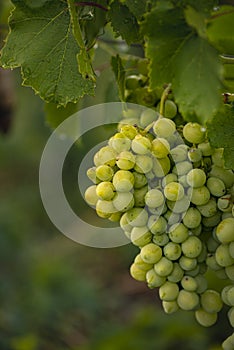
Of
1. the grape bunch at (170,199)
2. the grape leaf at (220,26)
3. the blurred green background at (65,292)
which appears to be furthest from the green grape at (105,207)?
the blurred green background at (65,292)

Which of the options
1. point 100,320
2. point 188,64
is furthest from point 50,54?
point 100,320

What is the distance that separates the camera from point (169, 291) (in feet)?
2.40

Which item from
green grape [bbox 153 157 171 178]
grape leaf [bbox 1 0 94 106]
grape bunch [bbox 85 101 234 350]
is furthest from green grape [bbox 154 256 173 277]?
grape leaf [bbox 1 0 94 106]

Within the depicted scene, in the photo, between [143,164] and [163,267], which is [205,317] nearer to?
[163,267]

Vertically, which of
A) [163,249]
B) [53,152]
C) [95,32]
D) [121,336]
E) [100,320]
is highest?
[95,32]

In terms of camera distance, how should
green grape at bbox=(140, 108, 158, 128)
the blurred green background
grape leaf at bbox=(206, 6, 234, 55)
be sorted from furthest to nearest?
the blurred green background
green grape at bbox=(140, 108, 158, 128)
grape leaf at bbox=(206, 6, 234, 55)

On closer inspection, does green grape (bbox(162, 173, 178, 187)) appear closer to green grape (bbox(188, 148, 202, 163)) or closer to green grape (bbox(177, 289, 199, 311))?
green grape (bbox(188, 148, 202, 163))

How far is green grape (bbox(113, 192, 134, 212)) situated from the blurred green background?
0.38 metres

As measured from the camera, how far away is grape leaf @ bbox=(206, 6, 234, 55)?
55 cm

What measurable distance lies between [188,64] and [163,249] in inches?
10.0

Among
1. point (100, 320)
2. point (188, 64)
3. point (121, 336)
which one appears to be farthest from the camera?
point (100, 320)

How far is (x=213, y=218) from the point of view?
71 cm

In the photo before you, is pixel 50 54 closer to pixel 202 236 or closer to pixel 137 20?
pixel 137 20

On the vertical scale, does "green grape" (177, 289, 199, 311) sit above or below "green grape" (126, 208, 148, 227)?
below
